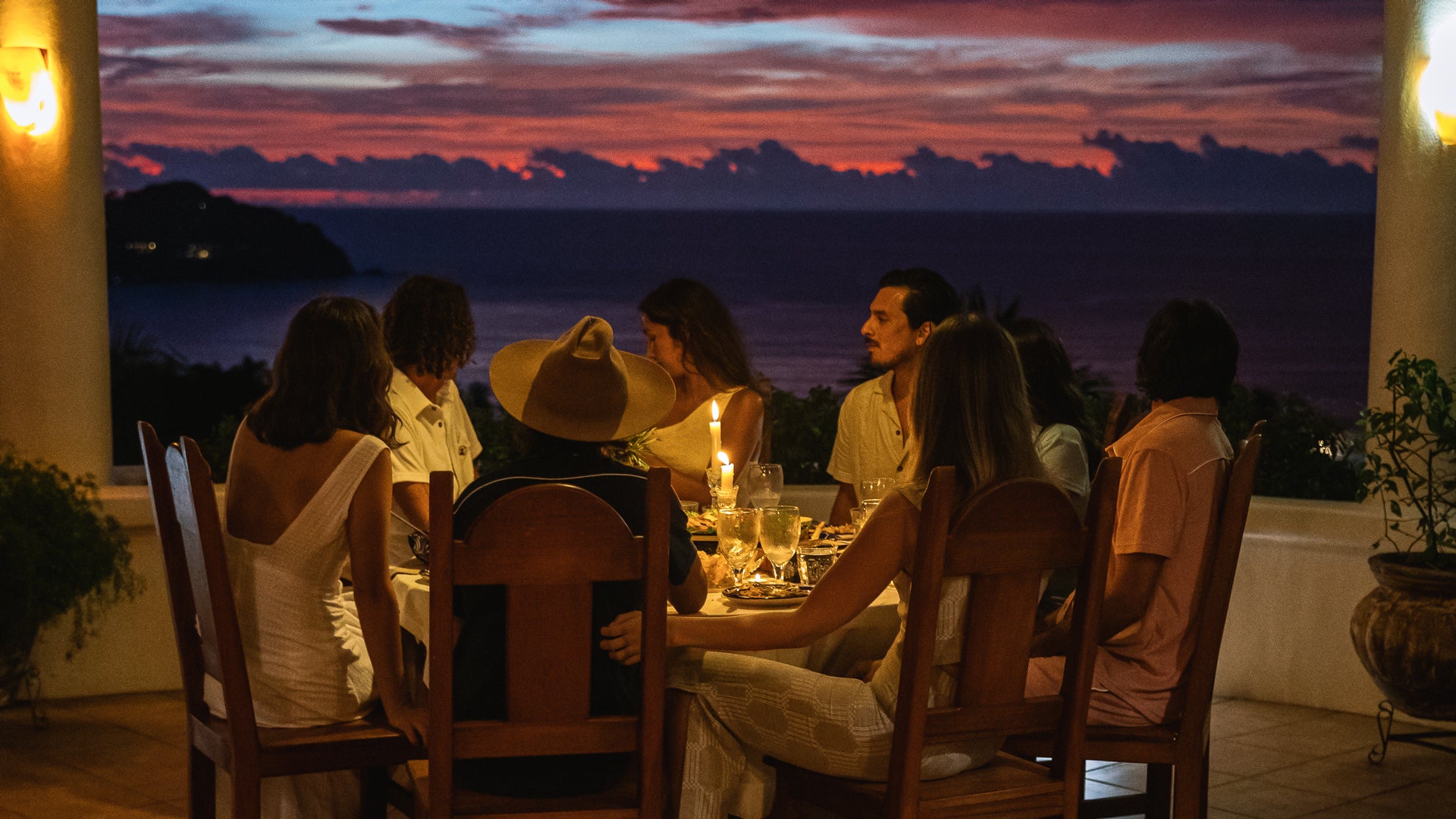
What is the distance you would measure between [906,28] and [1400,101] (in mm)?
15373

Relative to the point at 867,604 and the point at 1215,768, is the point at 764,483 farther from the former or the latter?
the point at 1215,768

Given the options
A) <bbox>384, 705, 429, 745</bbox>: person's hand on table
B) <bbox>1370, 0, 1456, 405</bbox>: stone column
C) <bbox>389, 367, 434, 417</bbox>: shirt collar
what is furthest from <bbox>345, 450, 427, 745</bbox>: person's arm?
<bbox>1370, 0, 1456, 405</bbox>: stone column

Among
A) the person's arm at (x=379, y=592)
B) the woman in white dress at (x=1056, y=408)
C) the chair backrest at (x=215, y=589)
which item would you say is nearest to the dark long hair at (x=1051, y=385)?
the woman in white dress at (x=1056, y=408)

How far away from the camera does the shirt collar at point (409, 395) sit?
3885 millimetres

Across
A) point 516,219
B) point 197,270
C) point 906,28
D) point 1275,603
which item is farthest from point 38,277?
point 516,219

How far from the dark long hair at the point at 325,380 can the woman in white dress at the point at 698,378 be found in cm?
177

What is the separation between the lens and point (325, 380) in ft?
9.34

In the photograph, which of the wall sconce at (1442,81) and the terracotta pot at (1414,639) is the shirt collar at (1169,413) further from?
the wall sconce at (1442,81)

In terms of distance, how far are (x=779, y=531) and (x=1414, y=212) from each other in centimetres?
300

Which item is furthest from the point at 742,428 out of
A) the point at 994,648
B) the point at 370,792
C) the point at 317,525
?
the point at 994,648

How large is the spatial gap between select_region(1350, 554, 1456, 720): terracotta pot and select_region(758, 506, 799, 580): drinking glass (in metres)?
2.22

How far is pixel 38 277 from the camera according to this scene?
4.98 m

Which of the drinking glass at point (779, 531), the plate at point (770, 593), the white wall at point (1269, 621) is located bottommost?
the white wall at point (1269, 621)

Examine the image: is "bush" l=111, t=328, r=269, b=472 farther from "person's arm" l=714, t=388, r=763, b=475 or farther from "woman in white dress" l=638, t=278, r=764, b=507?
"person's arm" l=714, t=388, r=763, b=475
